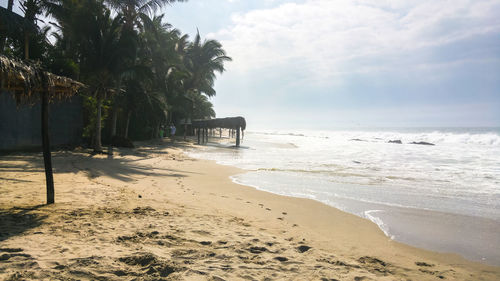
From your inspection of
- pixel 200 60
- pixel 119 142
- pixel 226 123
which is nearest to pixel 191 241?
pixel 119 142

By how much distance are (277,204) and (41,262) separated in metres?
3.99

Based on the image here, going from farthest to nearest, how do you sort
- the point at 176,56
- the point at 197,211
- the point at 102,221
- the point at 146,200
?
the point at 176,56 < the point at 146,200 < the point at 197,211 < the point at 102,221

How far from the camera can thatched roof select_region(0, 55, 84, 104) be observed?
4004 millimetres

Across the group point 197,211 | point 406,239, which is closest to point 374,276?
point 406,239

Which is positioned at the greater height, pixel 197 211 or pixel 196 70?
pixel 196 70

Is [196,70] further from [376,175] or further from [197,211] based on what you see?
[197,211]

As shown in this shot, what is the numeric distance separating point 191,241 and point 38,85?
10.8ft

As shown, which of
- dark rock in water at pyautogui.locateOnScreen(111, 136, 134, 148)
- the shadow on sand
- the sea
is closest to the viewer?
the shadow on sand

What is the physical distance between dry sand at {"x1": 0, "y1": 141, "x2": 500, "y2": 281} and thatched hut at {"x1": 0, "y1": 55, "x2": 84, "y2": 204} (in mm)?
976

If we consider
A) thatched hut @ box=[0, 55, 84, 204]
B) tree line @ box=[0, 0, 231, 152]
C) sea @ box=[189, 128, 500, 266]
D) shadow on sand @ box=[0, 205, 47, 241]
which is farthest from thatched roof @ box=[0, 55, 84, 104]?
→ tree line @ box=[0, 0, 231, 152]

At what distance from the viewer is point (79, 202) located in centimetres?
506

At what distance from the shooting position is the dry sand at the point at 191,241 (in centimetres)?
295

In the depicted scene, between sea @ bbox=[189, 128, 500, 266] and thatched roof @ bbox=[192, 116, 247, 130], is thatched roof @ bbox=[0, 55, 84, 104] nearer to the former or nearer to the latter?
sea @ bbox=[189, 128, 500, 266]

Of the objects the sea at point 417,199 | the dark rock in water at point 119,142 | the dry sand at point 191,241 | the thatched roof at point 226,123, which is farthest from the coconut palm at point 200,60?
the dry sand at point 191,241
